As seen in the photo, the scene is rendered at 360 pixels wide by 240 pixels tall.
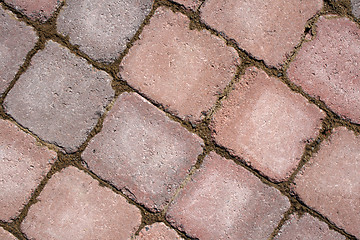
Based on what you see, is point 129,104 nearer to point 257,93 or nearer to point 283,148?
point 257,93

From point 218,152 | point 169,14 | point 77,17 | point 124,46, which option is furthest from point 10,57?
point 218,152

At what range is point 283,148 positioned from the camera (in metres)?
1.61

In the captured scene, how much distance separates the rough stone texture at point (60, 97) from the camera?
5.17ft

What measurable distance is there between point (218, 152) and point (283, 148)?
1.14 ft

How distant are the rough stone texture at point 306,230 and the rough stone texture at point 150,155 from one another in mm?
618

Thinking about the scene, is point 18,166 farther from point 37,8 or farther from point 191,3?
point 191,3

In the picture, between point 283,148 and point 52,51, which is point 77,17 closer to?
point 52,51

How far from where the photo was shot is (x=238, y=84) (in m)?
1.61

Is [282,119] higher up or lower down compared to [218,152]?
higher up

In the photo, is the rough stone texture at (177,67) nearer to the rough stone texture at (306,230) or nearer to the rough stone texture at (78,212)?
the rough stone texture at (78,212)

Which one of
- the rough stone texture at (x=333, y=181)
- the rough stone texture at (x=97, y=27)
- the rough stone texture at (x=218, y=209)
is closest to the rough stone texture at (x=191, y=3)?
the rough stone texture at (x=97, y=27)

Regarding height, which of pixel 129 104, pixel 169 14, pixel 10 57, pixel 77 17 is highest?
pixel 169 14

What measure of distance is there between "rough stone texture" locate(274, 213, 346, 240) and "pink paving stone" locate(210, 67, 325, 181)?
25 cm

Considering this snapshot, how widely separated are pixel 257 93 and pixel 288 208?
64 centimetres
